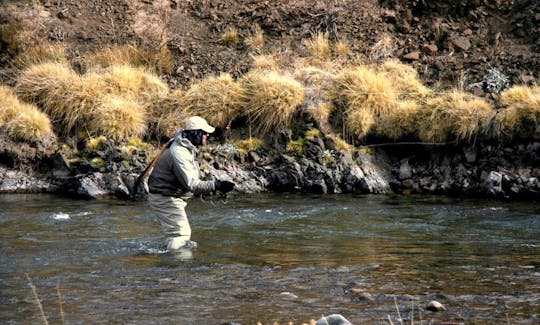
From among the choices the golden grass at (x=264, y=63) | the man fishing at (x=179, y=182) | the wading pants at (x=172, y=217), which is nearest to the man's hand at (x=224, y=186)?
the man fishing at (x=179, y=182)

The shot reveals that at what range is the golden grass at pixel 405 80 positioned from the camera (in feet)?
57.3

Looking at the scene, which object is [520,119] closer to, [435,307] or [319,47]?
[319,47]

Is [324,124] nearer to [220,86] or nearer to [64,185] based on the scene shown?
[220,86]

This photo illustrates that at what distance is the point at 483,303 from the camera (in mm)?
7762

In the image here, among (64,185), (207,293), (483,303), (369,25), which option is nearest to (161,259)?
(207,293)

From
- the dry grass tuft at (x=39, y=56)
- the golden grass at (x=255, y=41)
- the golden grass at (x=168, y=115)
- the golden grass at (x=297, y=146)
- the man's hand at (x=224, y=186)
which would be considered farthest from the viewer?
the golden grass at (x=255, y=41)

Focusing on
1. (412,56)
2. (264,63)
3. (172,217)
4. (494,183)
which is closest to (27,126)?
(264,63)

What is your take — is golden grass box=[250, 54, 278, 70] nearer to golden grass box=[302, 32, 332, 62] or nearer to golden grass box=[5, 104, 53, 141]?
golden grass box=[302, 32, 332, 62]

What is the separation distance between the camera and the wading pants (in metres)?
10.6

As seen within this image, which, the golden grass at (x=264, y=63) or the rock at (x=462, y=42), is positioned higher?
the rock at (x=462, y=42)

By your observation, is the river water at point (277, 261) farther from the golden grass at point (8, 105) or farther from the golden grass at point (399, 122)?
the golden grass at point (8, 105)

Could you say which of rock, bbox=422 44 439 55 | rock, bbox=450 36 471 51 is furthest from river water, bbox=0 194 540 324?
rock, bbox=450 36 471 51

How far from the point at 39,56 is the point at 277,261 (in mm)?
12137

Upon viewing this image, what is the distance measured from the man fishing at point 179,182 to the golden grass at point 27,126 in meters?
6.67
